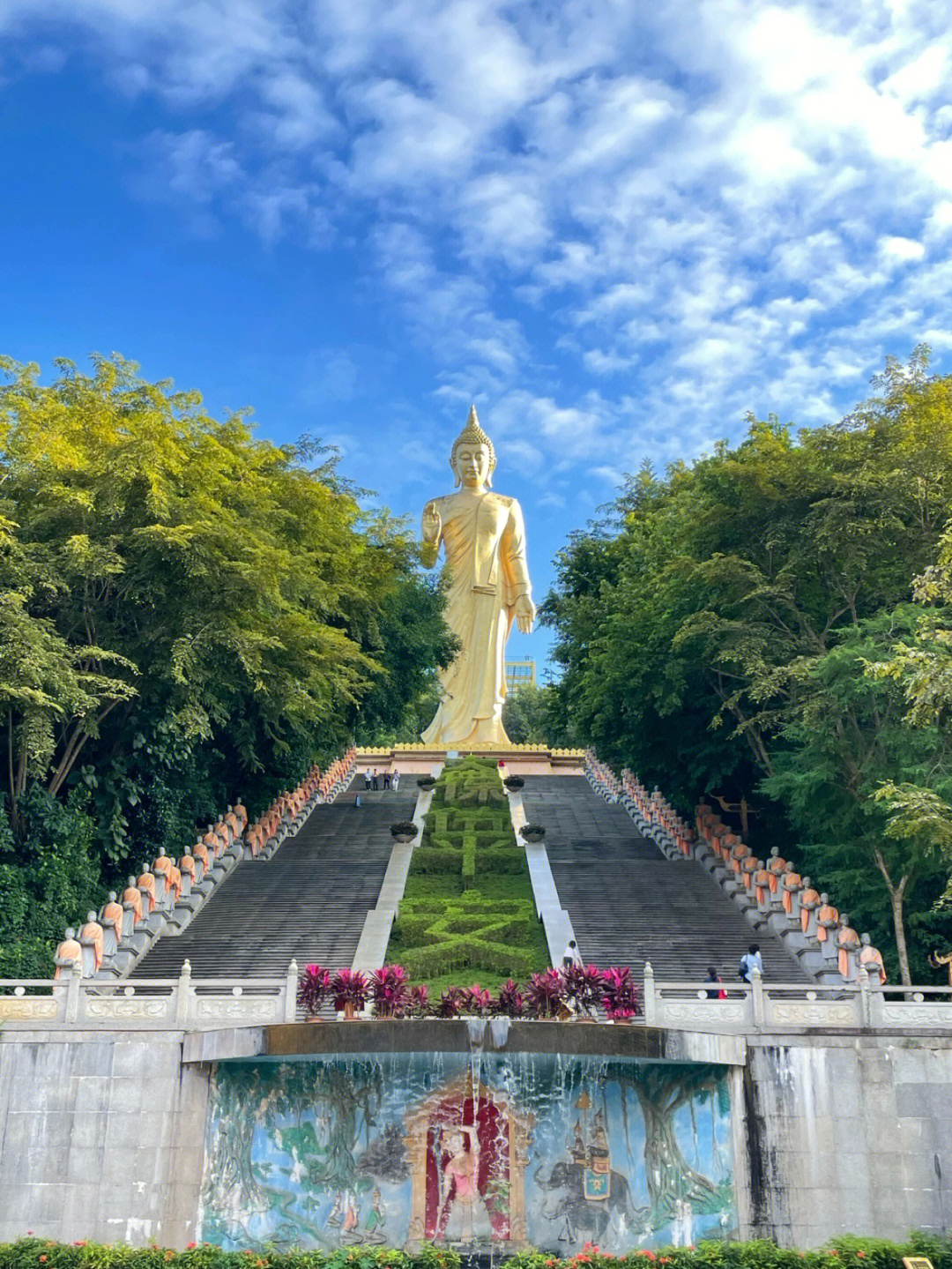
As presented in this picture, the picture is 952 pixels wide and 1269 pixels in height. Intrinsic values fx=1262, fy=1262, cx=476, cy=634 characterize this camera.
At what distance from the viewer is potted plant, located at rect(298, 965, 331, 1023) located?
15031 millimetres

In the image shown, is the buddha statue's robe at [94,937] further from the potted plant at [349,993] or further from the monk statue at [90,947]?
the potted plant at [349,993]

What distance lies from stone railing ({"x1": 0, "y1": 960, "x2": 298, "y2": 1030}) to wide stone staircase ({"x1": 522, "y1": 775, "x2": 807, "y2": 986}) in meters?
5.37

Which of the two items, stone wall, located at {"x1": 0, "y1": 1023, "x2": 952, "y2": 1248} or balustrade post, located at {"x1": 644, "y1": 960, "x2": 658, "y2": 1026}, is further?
balustrade post, located at {"x1": 644, "y1": 960, "x2": 658, "y2": 1026}

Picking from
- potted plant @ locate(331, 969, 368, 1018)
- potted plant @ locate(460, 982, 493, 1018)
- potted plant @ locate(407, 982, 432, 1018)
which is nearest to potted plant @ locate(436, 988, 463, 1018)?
potted plant @ locate(460, 982, 493, 1018)

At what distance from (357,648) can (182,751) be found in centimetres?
372

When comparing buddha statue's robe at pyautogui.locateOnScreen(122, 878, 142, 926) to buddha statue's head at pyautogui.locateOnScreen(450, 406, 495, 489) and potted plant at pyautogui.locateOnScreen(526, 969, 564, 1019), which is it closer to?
potted plant at pyautogui.locateOnScreen(526, 969, 564, 1019)

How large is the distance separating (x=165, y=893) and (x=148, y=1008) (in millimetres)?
5426

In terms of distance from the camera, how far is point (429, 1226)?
1425 cm

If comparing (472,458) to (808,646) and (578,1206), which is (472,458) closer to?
(808,646)

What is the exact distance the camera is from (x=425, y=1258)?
12.1 metres

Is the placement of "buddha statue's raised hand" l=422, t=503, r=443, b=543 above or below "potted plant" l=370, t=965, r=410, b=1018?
above

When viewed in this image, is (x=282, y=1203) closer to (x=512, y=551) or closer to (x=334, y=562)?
(x=334, y=562)

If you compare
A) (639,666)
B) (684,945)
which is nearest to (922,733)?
(684,945)

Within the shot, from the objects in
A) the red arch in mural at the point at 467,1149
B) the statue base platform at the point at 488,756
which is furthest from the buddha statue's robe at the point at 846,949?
the statue base platform at the point at 488,756
